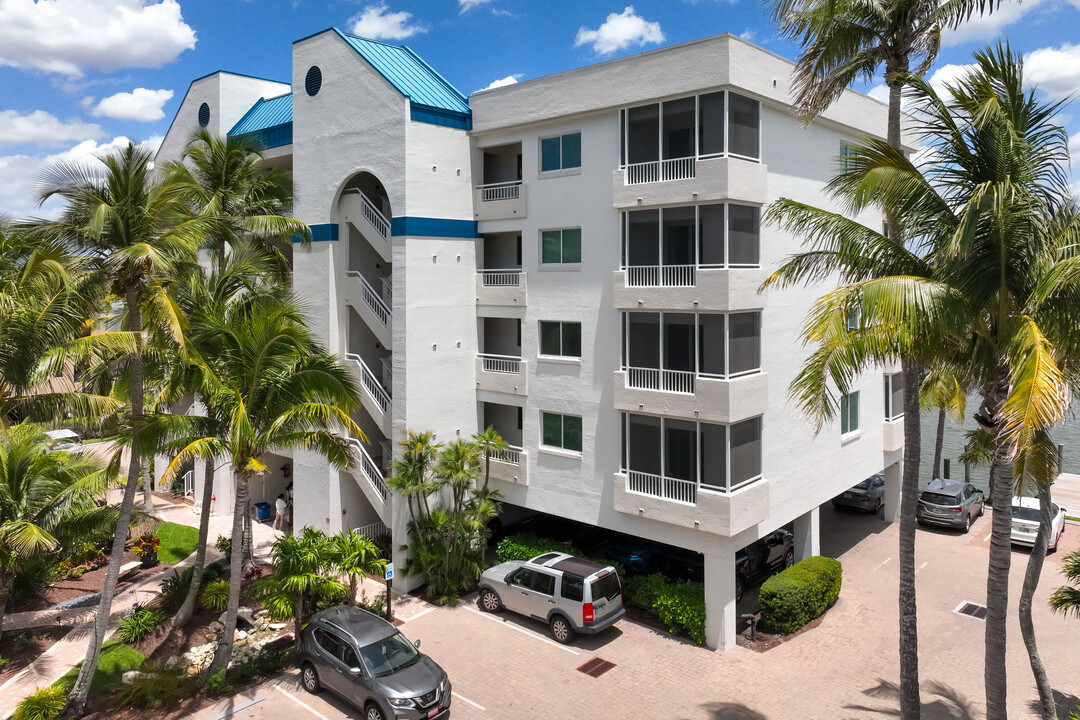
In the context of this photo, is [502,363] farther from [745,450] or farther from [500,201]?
[745,450]

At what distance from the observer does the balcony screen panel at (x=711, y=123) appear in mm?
17219

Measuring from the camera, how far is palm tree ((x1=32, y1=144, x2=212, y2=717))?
14266 millimetres

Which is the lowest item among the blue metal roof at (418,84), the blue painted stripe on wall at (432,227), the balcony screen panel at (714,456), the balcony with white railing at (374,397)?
the balcony screen panel at (714,456)

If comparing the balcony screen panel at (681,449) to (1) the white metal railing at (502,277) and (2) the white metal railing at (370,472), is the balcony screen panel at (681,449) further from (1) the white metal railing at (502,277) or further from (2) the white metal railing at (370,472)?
(2) the white metal railing at (370,472)

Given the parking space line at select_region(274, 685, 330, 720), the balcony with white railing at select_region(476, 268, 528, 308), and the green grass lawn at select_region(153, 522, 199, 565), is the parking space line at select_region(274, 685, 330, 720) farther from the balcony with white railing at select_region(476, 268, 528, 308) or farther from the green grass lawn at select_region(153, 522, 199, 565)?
the balcony with white railing at select_region(476, 268, 528, 308)

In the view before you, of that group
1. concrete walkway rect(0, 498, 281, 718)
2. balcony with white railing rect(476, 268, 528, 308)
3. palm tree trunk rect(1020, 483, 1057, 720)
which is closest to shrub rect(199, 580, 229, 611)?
concrete walkway rect(0, 498, 281, 718)

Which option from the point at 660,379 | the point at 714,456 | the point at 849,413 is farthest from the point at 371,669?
the point at 849,413

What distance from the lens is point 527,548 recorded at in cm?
2155

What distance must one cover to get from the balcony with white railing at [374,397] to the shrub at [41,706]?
9.93 meters

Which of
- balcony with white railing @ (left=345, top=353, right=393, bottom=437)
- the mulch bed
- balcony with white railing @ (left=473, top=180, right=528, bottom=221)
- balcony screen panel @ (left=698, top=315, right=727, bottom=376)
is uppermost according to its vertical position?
balcony with white railing @ (left=473, top=180, right=528, bottom=221)

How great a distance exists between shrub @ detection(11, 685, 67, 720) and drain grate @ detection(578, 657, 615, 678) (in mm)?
10542

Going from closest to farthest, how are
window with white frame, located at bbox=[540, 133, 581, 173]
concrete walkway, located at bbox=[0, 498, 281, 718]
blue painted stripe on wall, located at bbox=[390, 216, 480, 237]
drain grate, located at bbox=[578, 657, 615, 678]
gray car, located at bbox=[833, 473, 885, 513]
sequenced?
concrete walkway, located at bbox=[0, 498, 281, 718] < drain grate, located at bbox=[578, 657, 615, 678] < window with white frame, located at bbox=[540, 133, 581, 173] < blue painted stripe on wall, located at bbox=[390, 216, 480, 237] < gray car, located at bbox=[833, 473, 885, 513]

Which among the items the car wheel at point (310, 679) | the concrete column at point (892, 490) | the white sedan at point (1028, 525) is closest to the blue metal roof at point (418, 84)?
the car wheel at point (310, 679)

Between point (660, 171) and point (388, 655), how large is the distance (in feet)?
40.7
